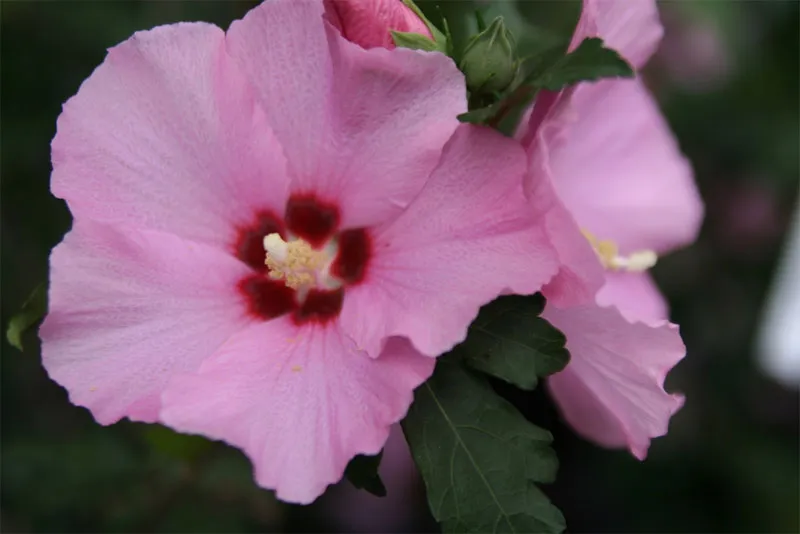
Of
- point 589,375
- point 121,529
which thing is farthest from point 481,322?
point 121,529

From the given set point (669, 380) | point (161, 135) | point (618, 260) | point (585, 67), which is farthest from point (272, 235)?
point (669, 380)

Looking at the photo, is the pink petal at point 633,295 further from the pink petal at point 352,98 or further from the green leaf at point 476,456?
the pink petal at point 352,98

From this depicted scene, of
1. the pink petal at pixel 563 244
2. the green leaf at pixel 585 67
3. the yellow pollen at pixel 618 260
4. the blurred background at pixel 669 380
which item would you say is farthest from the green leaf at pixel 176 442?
the green leaf at pixel 585 67

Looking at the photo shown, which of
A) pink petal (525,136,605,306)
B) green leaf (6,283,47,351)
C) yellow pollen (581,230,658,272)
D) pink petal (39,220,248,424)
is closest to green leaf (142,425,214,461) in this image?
green leaf (6,283,47,351)

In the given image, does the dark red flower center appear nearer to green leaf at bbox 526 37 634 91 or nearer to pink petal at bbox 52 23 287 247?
pink petal at bbox 52 23 287 247

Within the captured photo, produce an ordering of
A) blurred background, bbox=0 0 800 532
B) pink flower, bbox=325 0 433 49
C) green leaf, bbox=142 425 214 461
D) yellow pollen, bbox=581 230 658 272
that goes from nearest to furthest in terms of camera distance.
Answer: pink flower, bbox=325 0 433 49, yellow pollen, bbox=581 230 658 272, green leaf, bbox=142 425 214 461, blurred background, bbox=0 0 800 532

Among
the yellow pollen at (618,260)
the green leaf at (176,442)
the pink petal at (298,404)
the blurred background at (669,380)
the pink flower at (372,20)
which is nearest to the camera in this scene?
the pink petal at (298,404)

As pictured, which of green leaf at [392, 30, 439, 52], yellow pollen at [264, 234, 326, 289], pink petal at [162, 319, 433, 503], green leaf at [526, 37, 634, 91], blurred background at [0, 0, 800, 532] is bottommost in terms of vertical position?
blurred background at [0, 0, 800, 532]

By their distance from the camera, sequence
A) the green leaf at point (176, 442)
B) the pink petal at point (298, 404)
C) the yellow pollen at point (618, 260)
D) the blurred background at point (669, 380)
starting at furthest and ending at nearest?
the blurred background at point (669, 380) → the green leaf at point (176, 442) → the yellow pollen at point (618, 260) → the pink petal at point (298, 404)
